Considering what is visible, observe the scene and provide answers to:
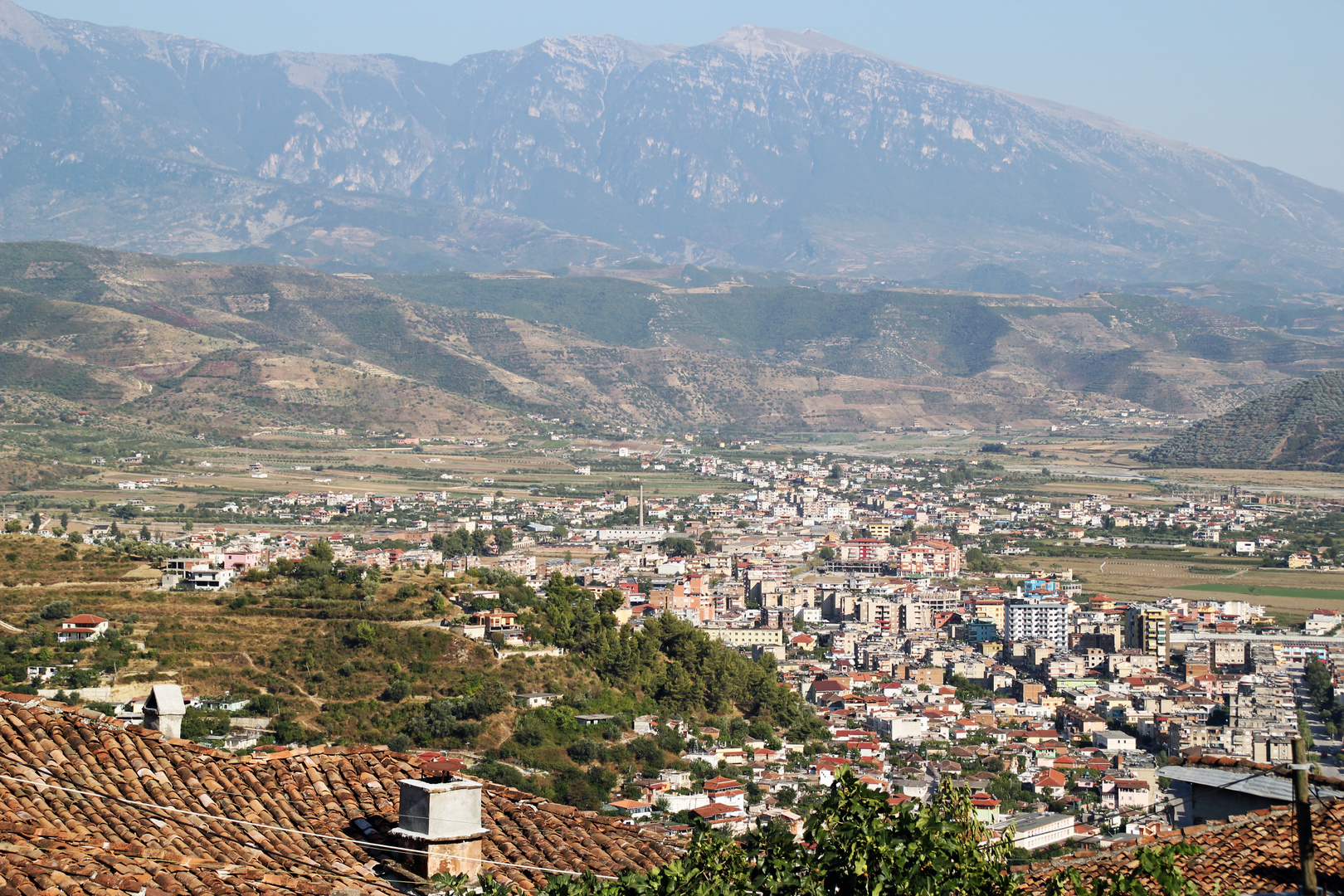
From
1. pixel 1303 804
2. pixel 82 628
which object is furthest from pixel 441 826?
pixel 82 628

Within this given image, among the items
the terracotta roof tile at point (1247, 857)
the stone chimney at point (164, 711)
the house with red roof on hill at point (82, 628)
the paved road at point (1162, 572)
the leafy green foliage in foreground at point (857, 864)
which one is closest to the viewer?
the leafy green foliage in foreground at point (857, 864)

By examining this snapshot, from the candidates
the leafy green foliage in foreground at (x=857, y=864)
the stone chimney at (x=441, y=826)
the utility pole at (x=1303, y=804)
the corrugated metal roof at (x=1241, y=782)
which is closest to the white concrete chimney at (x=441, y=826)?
the stone chimney at (x=441, y=826)

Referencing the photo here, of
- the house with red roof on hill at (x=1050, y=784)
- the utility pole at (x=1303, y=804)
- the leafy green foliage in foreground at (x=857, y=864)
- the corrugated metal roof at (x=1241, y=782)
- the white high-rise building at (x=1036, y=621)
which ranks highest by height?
the utility pole at (x=1303, y=804)

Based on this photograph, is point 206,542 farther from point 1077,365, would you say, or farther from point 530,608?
point 1077,365

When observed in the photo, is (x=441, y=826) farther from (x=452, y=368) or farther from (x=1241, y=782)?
(x=452, y=368)

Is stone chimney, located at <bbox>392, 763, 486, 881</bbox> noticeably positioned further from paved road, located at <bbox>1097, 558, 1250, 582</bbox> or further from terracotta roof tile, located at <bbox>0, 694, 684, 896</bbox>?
paved road, located at <bbox>1097, 558, 1250, 582</bbox>

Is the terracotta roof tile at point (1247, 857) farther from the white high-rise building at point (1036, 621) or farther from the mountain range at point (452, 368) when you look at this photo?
the mountain range at point (452, 368)

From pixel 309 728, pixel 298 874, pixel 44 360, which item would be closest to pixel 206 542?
pixel 309 728
